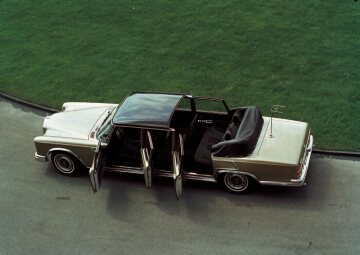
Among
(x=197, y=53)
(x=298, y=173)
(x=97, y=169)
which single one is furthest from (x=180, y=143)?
(x=197, y=53)

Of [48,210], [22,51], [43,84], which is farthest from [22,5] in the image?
[48,210]

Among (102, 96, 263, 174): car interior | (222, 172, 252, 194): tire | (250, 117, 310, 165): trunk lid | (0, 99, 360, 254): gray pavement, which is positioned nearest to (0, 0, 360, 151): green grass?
(250, 117, 310, 165): trunk lid

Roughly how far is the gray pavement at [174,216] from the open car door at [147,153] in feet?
2.02

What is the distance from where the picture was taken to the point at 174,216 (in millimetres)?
9562

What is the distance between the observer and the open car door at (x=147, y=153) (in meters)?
9.50

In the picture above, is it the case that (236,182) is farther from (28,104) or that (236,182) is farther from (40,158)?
(28,104)

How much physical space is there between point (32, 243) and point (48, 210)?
0.85 m

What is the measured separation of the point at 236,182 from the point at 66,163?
3.37 metres

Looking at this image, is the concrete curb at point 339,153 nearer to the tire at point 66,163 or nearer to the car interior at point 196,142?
the car interior at point 196,142

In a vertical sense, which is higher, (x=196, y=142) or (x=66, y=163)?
(x=196, y=142)

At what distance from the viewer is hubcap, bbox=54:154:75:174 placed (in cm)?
1046

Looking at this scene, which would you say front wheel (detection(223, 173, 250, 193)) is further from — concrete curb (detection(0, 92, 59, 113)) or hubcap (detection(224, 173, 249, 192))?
concrete curb (detection(0, 92, 59, 113))

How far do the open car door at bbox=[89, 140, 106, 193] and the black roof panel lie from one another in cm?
60

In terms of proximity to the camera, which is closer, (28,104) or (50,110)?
(50,110)
